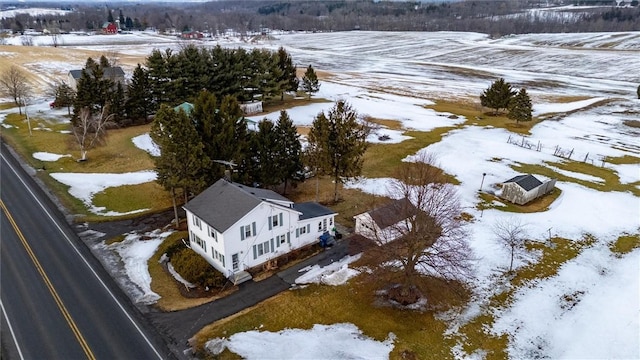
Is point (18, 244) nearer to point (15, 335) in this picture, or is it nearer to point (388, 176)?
point (15, 335)

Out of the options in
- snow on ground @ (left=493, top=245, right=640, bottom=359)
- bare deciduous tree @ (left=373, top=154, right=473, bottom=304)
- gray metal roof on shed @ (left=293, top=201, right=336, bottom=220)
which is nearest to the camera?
snow on ground @ (left=493, top=245, right=640, bottom=359)

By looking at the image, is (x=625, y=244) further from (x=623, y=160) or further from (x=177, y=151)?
(x=177, y=151)

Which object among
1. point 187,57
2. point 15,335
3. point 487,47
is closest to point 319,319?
point 15,335

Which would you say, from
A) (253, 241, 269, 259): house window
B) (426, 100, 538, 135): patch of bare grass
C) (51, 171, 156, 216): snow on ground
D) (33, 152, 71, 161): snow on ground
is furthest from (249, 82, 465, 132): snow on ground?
(253, 241, 269, 259): house window

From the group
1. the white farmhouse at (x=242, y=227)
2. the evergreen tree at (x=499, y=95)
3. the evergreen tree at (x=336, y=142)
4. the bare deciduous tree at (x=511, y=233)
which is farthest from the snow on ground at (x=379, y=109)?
the white farmhouse at (x=242, y=227)

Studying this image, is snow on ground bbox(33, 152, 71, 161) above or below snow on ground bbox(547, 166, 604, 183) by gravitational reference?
above

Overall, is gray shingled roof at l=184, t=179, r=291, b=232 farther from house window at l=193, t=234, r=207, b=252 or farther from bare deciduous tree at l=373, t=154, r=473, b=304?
bare deciduous tree at l=373, t=154, r=473, b=304

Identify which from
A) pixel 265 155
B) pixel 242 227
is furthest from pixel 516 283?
pixel 265 155
